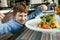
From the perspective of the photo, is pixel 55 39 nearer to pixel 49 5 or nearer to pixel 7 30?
pixel 7 30

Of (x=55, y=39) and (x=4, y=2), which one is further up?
(x=4, y=2)

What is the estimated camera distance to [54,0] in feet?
4.98

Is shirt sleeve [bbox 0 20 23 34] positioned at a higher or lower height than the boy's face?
lower

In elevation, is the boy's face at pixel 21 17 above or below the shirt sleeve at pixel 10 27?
above

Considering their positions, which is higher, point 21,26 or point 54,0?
point 54,0

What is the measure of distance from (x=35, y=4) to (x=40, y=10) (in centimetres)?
40

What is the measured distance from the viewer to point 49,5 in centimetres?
146

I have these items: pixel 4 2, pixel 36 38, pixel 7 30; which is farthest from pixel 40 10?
pixel 36 38

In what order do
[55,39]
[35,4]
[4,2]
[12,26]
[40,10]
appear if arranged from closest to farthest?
[55,39]
[12,26]
[40,10]
[4,2]
[35,4]

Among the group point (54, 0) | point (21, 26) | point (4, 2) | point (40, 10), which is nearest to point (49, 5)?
point (54, 0)

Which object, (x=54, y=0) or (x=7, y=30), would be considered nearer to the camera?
(x=7, y=30)

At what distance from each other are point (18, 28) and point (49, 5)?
0.87m

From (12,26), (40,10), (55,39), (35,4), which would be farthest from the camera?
(35,4)

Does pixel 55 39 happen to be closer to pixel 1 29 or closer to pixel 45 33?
pixel 45 33
